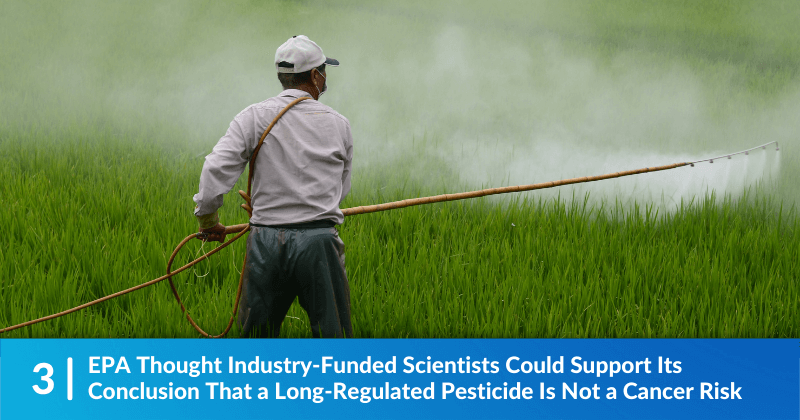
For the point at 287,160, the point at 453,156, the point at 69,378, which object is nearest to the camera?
the point at 287,160

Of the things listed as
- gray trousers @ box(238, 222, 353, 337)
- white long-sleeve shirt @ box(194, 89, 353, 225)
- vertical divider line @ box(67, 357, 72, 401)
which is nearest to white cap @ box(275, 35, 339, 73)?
white long-sleeve shirt @ box(194, 89, 353, 225)

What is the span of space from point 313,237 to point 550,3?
13.5 meters

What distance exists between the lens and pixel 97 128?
24.8 feet

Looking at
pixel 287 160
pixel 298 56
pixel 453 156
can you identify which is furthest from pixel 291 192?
pixel 453 156

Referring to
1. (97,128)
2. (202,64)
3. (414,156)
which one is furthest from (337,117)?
(202,64)

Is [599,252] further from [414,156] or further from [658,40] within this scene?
[658,40]

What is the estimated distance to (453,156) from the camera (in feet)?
22.2

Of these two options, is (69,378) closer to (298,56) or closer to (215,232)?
(215,232)

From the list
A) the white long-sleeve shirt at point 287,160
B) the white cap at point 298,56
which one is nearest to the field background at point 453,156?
the white long-sleeve shirt at point 287,160

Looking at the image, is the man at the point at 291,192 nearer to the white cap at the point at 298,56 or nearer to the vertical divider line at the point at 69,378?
the white cap at the point at 298,56

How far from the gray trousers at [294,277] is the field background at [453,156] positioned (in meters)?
0.39

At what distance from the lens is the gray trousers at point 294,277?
8.20ft

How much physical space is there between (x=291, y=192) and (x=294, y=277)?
0.34 m

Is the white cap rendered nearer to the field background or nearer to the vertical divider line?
the field background
